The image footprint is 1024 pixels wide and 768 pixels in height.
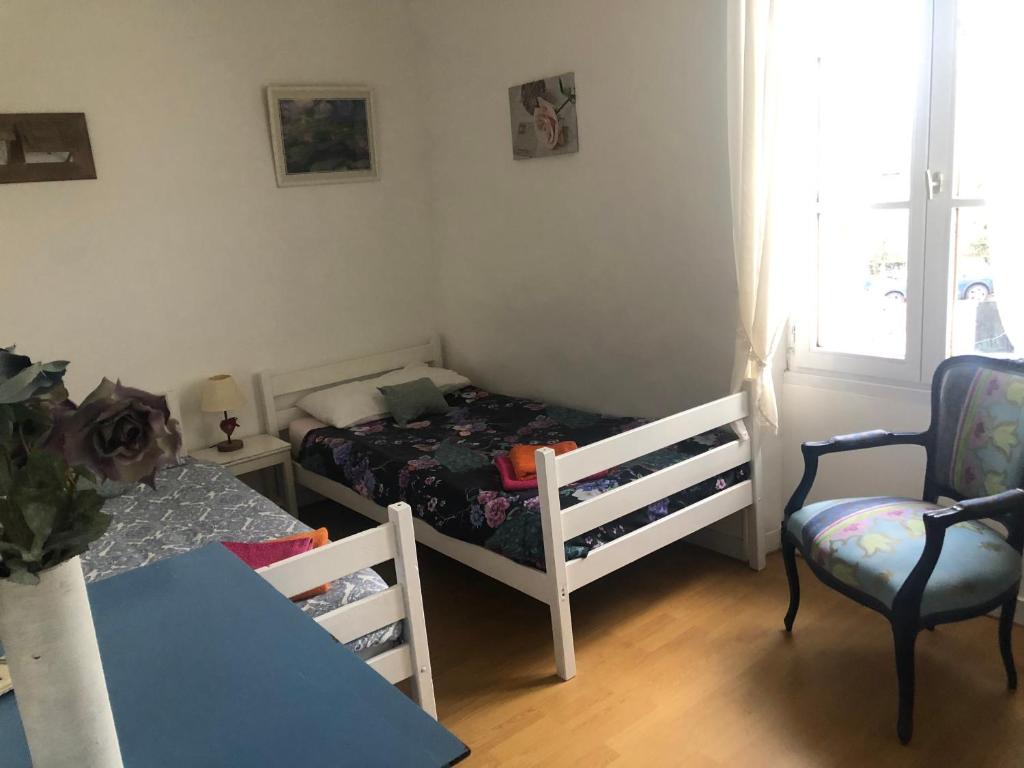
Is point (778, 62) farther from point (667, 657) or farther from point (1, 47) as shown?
point (1, 47)

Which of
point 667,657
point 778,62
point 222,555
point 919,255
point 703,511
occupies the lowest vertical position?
point 667,657

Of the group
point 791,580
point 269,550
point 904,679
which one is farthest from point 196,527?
point 904,679

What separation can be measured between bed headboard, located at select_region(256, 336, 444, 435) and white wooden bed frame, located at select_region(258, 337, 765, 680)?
719 mm

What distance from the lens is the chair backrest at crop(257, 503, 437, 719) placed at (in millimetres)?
1849

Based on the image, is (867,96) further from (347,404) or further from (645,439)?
(347,404)

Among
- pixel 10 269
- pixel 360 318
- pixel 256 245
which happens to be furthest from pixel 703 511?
pixel 10 269

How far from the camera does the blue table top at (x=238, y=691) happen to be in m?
0.99

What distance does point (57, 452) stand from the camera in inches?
32.4

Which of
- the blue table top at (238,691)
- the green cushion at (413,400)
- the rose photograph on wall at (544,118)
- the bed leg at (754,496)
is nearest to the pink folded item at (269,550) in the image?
the blue table top at (238,691)

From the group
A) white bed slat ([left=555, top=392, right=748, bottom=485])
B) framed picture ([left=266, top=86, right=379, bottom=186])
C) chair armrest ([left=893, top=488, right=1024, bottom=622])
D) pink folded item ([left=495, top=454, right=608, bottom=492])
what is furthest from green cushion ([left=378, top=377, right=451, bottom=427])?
chair armrest ([left=893, top=488, right=1024, bottom=622])

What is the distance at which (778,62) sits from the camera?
8.73 feet

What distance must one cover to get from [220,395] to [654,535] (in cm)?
202

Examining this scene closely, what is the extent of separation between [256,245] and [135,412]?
321cm

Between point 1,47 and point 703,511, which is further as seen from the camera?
point 1,47
